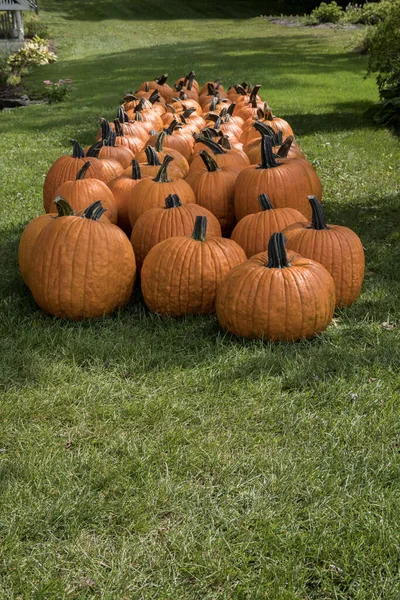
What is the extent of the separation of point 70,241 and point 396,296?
2.14 metres

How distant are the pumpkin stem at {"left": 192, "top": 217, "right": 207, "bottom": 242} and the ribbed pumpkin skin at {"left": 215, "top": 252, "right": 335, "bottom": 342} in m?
0.40

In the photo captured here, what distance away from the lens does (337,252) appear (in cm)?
417

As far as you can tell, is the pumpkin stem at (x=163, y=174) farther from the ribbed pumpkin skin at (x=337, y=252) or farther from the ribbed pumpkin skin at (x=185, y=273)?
the ribbed pumpkin skin at (x=337, y=252)

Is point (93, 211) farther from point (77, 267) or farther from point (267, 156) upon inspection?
point (267, 156)

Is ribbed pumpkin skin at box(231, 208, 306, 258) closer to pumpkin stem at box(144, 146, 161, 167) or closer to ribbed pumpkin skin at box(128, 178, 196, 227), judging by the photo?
ribbed pumpkin skin at box(128, 178, 196, 227)

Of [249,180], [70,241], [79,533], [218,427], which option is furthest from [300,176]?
[79,533]

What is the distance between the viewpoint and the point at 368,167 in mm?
8445

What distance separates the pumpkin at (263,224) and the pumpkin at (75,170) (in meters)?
1.56

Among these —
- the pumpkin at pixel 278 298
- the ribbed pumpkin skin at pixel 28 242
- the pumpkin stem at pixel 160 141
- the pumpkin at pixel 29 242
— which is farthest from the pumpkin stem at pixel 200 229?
the pumpkin stem at pixel 160 141

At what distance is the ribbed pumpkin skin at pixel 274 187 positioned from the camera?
192 inches

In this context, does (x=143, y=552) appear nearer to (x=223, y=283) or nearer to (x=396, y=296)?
(x=223, y=283)

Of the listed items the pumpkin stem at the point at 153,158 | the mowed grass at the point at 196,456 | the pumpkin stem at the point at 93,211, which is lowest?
the mowed grass at the point at 196,456

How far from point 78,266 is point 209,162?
5.37ft

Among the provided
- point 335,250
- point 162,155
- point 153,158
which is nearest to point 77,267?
point 335,250
